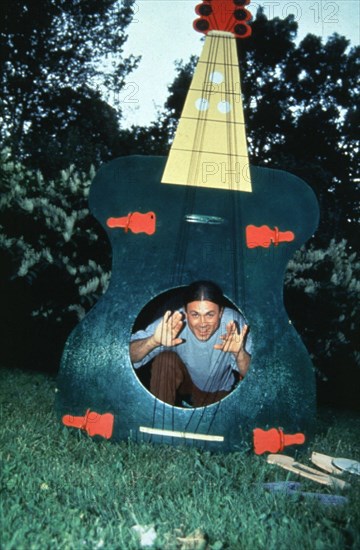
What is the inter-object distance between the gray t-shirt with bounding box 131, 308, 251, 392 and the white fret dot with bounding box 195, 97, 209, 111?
1.15 meters

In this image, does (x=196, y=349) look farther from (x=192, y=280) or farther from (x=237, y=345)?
(x=192, y=280)

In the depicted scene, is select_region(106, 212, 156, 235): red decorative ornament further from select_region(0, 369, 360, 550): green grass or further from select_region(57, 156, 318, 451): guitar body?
select_region(0, 369, 360, 550): green grass

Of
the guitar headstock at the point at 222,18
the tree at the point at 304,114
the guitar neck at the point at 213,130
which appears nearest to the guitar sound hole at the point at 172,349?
the guitar neck at the point at 213,130

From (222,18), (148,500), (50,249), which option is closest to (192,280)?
(148,500)

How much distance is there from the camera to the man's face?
296 cm

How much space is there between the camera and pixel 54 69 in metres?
15.4

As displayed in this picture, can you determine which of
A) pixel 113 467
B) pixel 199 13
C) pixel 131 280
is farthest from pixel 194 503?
pixel 199 13

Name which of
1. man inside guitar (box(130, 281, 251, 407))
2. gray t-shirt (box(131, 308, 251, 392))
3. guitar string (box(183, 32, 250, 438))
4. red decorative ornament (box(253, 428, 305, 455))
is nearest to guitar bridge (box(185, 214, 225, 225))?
guitar string (box(183, 32, 250, 438))

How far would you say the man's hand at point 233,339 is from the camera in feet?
9.45

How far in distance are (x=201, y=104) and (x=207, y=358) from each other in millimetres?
1451

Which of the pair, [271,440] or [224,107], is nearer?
[271,440]

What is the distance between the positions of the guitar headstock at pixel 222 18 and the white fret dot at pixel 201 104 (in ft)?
1.39

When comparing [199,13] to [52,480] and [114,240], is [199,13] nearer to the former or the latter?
[114,240]

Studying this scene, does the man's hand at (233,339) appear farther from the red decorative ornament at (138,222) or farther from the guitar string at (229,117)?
the red decorative ornament at (138,222)
